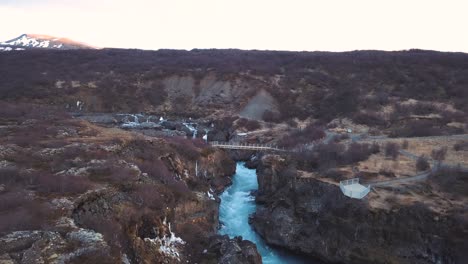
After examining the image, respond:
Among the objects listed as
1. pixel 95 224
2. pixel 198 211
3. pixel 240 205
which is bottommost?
pixel 240 205

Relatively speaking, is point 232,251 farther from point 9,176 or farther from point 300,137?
point 300,137

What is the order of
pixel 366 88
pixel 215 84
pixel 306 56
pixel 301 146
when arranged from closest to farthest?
pixel 301 146 → pixel 366 88 → pixel 215 84 → pixel 306 56

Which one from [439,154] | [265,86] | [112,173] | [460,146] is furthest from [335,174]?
[265,86]

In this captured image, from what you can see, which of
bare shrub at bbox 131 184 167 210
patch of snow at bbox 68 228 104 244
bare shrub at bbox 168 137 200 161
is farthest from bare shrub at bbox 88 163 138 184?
bare shrub at bbox 168 137 200 161

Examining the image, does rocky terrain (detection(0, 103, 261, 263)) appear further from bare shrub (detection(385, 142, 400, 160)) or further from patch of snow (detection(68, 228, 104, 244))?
bare shrub (detection(385, 142, 400, 160))

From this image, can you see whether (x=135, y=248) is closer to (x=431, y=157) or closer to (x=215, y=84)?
(x=431, y=157)

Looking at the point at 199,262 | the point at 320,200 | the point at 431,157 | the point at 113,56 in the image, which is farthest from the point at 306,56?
the point at 199,262

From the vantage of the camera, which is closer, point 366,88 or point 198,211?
point 198,211
